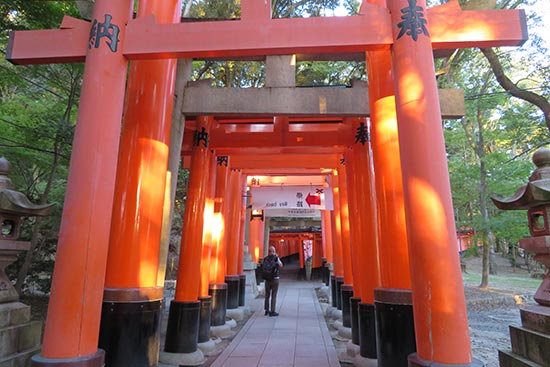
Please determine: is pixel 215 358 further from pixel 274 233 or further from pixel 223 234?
pixel 274 233

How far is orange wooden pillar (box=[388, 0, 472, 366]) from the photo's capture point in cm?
262

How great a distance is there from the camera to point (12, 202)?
11.6ft

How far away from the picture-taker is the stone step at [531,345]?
3.17 metres

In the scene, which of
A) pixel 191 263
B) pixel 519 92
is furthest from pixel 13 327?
pixel 519 92

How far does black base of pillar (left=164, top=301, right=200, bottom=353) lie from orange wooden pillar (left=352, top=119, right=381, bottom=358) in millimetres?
2481

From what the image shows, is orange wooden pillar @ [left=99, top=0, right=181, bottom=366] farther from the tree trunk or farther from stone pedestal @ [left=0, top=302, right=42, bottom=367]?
the tree trunk

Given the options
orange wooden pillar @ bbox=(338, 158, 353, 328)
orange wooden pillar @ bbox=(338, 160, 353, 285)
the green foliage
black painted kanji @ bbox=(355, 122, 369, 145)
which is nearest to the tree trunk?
the green foliage

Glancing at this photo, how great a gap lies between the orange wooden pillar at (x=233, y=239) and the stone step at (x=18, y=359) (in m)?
6.48

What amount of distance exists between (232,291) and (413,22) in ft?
27.8

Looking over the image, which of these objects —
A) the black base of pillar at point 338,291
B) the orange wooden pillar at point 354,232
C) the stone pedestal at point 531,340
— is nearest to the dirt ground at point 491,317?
the orange wooden pillar at point 354,232

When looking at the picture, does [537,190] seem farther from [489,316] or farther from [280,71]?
[489,316]

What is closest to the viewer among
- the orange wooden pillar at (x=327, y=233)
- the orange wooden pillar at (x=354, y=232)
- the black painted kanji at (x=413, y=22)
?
the black painted kanji at (x=413, y=22)

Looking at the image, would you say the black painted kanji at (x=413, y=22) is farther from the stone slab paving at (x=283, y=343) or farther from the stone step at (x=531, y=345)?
the stone slab paving at (x=283, y=343)

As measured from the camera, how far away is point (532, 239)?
11.7ft
